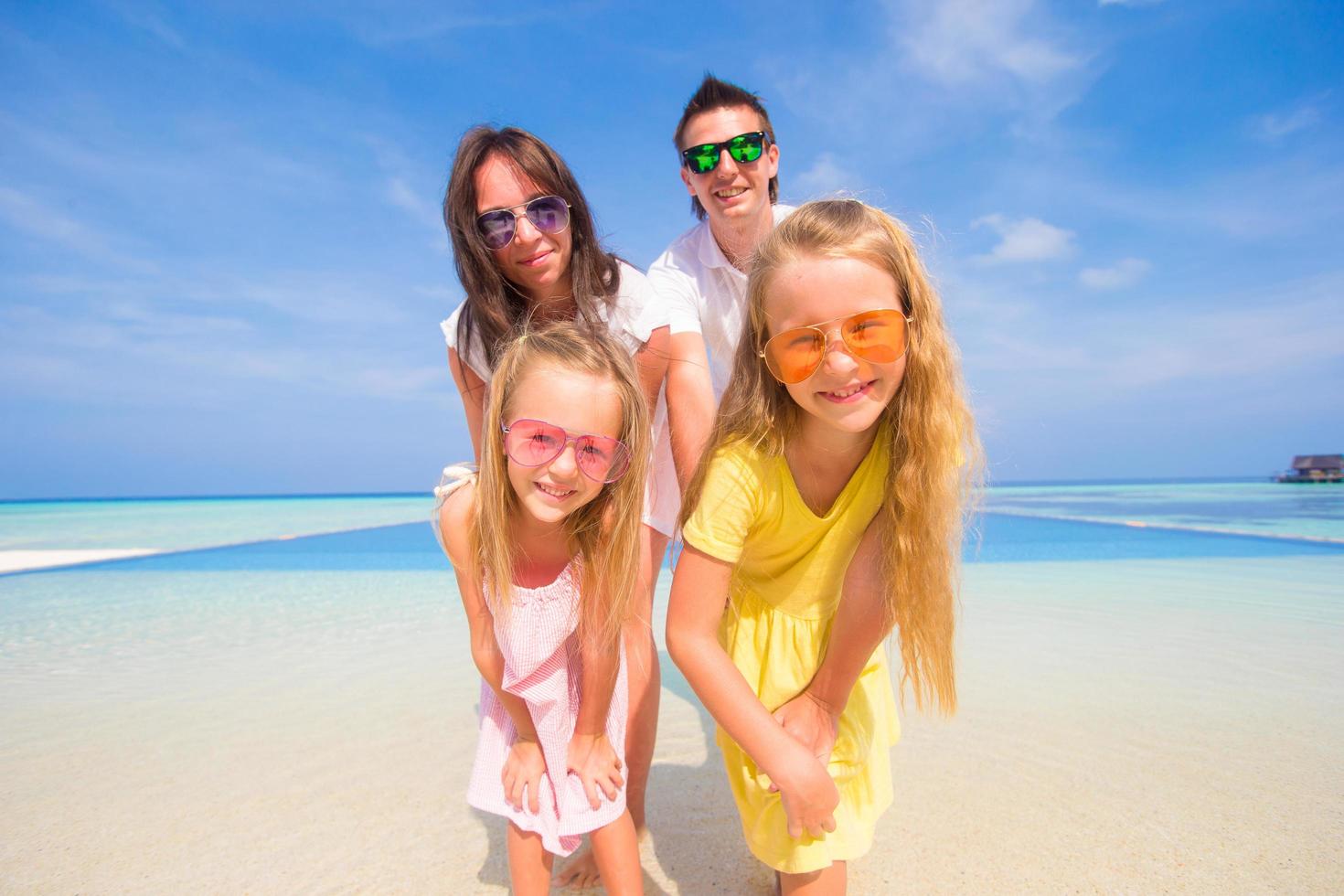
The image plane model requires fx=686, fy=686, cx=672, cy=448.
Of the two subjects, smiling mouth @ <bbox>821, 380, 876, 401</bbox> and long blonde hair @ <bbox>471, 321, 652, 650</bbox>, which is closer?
smiling mouth @ <bbox>821, 380, 876, 401</bbox>

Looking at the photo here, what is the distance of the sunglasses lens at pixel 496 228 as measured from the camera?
2289mm

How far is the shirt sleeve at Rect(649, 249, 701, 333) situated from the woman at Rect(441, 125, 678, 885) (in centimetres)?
9

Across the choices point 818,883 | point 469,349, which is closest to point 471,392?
point 469,349

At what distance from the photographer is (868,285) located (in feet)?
5.47

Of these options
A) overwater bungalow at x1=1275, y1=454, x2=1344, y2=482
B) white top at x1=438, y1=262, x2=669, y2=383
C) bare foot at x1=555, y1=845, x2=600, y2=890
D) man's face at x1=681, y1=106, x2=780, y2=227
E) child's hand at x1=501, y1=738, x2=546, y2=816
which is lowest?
overwater bungalow at x1=1275, y1=454, x2=1344, y2=482

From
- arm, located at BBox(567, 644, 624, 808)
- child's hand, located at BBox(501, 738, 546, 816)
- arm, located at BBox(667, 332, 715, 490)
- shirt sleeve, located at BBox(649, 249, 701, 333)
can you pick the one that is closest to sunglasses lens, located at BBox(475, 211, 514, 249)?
shirt sleeve, located at BBox(649, 249, 701, 333)

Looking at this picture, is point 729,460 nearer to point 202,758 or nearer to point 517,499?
point 517,499

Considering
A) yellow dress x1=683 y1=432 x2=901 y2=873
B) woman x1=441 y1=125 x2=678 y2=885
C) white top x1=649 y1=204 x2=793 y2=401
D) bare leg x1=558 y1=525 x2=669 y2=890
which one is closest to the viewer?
yellow dress x1=683 y1=432 x2=901 y2=873

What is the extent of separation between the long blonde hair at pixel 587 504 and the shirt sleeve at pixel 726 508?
26cm

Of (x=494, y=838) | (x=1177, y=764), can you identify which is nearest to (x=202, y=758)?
(x=494, y=838)

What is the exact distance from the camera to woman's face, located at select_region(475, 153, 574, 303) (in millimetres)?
2299

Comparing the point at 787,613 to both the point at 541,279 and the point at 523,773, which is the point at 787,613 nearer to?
the point at 523,773

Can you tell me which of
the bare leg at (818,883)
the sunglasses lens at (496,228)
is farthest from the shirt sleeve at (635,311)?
the bare leg at (818,883)

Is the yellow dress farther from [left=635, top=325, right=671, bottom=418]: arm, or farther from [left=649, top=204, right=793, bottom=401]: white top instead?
[left=649, top=204, right=793, bottom=401]: white top
